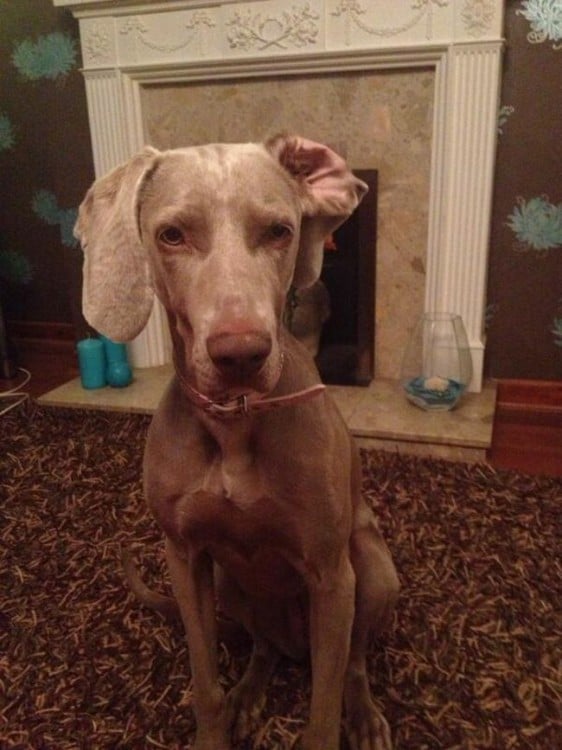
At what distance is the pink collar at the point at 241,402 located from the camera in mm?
888

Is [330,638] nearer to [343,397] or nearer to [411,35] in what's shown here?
[343,397]

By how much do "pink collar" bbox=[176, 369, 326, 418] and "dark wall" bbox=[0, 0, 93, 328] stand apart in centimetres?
232

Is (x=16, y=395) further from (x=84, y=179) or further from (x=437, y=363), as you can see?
(x=437, y=363)

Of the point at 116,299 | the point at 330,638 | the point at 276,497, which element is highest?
the point at 116,299

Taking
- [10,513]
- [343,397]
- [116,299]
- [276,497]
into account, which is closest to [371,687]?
[276,497]

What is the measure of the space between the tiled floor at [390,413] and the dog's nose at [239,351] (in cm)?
156

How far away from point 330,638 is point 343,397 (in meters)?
1.60

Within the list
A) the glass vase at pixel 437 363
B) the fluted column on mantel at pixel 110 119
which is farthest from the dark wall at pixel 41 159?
the glass vase at pixel 437 363

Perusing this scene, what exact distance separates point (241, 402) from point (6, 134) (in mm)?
2844

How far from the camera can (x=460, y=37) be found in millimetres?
2217

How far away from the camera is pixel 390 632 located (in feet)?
4.58

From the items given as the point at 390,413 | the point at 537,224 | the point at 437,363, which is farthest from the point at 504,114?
the point at 390,413

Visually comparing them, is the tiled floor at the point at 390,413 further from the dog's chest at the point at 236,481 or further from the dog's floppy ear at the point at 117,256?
the dog's floppy ear at the point at 117,256

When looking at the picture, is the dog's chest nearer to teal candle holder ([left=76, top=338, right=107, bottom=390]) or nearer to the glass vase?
the glass vase
